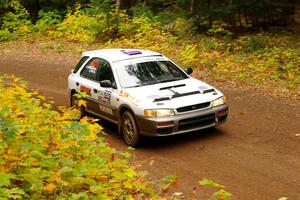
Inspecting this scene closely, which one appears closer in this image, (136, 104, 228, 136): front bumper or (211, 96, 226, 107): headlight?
(136, 104, 228, 136): front bumper

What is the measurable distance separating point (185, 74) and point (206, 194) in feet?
13.4

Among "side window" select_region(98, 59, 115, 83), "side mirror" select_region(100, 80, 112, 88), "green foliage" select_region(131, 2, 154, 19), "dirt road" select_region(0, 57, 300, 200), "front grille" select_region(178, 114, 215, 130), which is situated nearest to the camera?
"dirt road" select_region(0, 57, 300, 200)

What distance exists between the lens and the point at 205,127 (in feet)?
31.2

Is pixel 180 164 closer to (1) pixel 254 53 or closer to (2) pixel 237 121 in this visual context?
(2) pixel 237 121

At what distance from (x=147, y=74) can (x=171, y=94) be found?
3.62 ft

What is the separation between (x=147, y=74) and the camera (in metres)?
10.3

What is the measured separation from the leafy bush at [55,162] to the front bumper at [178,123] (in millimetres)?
2778

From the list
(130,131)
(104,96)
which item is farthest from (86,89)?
(130,131)

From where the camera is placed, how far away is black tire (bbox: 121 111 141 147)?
947 centimetres

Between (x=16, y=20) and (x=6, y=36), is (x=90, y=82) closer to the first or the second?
(x=6, y=36)

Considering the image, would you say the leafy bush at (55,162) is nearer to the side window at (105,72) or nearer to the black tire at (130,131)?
the black tire at (130,131)

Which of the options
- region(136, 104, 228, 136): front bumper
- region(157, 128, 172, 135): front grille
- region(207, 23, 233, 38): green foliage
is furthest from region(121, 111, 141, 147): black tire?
region(207, 23, 233, 38): green foliage

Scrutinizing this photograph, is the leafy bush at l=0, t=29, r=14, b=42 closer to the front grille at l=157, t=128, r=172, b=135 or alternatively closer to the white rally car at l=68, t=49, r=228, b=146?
the white rally car at l=68, t=49, r=228, b=146

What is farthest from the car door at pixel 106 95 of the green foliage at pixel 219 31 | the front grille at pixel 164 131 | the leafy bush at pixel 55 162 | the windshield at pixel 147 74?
the green foliage at pixel 219 31
